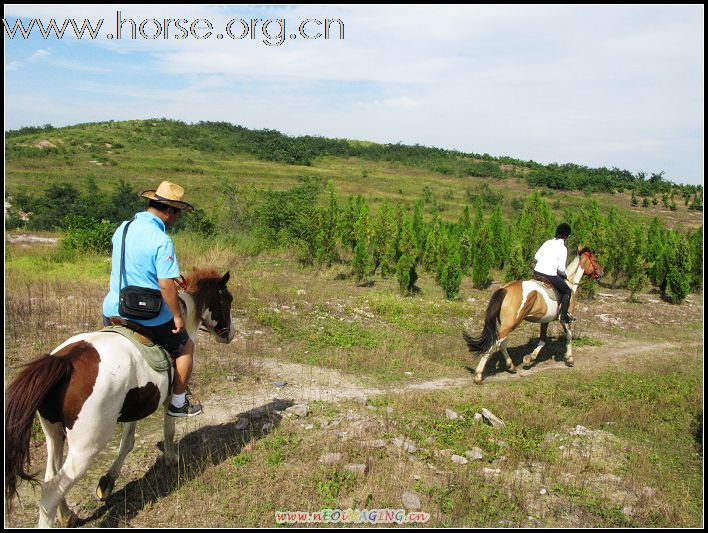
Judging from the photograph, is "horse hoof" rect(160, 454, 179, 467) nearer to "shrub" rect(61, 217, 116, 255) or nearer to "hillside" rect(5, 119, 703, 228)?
"shrub" rect(61, 217, 116, 255)

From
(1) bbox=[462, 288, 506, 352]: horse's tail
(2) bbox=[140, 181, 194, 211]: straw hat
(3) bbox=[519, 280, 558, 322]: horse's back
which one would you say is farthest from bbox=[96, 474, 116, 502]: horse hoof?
(3) bbox=[519, 280, 558, 322]: horse's back

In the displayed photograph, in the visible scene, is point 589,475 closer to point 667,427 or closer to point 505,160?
point 667,427

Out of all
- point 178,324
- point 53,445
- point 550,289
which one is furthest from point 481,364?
point 53,445

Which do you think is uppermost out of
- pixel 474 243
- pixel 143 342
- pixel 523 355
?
pixel 474 243

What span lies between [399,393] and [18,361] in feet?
18.4

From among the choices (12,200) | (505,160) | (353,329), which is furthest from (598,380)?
(505,160)

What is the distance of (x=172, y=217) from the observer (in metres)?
4.50

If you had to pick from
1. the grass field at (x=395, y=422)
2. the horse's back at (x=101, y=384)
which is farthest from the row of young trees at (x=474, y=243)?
the horse's back at (x=101, y=384)

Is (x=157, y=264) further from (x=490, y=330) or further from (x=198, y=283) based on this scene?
(x=490, y=330)

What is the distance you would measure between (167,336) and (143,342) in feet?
0.82

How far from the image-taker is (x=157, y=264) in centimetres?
422

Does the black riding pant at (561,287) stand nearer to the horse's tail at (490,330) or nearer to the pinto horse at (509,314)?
the pinto horse at (509,314)

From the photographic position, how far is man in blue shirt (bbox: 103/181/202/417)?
422 centimetres

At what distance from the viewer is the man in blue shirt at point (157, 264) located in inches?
166
